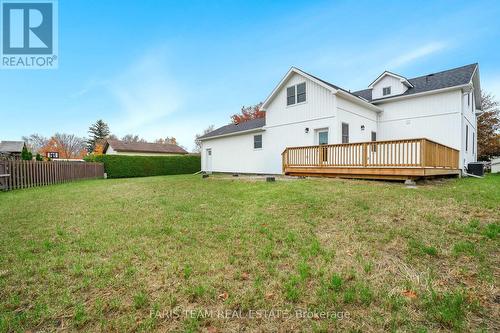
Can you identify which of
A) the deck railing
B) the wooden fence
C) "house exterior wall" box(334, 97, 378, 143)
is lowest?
the wooden fence

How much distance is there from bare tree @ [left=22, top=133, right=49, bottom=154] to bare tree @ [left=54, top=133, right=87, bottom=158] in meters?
2.83

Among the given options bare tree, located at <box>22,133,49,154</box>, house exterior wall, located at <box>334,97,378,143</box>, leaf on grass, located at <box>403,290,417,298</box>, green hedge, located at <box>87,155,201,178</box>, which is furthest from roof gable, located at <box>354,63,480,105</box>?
bare tree, located at <box>22,133,49,154</box>

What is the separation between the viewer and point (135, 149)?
32781 mm

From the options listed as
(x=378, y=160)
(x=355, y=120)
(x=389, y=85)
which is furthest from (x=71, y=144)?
(x=378, y=160)

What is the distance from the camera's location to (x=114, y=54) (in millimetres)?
14891

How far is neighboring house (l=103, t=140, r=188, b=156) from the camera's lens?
104ft

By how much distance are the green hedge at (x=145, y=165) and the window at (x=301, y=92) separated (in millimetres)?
14494

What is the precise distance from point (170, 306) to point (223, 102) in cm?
2781

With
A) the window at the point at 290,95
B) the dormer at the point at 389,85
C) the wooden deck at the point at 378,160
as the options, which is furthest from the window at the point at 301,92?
the dormer at the point at 389,85

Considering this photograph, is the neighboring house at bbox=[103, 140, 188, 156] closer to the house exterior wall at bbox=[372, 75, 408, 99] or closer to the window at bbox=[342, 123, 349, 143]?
the window at bbox=[342, 123, 349, 143]

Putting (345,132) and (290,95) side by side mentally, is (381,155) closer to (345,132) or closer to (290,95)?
(345,132)

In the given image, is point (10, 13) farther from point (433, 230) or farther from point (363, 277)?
point (433, 230)

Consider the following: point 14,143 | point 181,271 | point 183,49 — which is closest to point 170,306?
point 181,271

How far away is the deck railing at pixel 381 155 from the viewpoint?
8141mm
